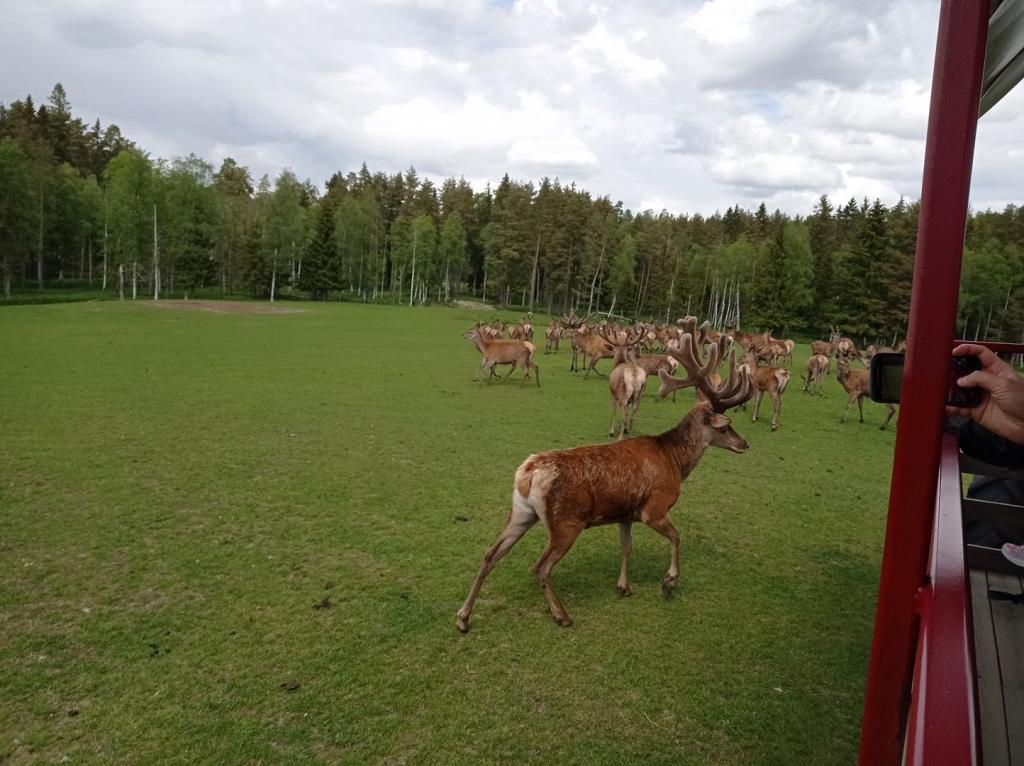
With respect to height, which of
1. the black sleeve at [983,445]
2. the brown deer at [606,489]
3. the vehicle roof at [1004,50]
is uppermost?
the vehicle roof at [1004,50]

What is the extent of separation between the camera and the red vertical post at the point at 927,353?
162 cm

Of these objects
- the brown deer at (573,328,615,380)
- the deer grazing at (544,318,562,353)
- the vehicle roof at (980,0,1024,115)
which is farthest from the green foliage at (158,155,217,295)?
the vehicle roof at (980,0,1024,115)

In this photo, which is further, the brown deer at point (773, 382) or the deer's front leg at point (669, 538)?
the brown deer at point (773, 382)

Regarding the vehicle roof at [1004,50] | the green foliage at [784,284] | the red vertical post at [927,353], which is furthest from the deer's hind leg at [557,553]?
the green foliage at [784,284]

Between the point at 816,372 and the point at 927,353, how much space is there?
21970 millimetres

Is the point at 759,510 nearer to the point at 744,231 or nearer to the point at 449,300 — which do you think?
the point at 449,300

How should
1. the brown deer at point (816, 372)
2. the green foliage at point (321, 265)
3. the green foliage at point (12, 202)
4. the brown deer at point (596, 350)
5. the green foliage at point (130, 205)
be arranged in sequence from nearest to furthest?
the brown deer at point (816, 372), the brown deer at point (596, 350), the green foliage at point (12, 202), the green foliage at point (130, 205), the green foliage at point (321, 265)

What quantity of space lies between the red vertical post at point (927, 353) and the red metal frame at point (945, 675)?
0.31 ft

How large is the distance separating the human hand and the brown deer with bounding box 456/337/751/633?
279 centimetres

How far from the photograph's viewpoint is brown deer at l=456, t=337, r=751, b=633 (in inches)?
195

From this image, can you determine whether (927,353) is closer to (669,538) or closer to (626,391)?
(669,538)

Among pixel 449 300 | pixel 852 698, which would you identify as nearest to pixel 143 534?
pixel 852 698

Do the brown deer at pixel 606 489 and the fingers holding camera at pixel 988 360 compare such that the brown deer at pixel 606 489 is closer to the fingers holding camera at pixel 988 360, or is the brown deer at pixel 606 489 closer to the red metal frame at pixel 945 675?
the fingers holding camera at pixel 988 360

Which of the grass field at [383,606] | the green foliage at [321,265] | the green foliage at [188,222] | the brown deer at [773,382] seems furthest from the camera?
the green foliage at [321,265]
